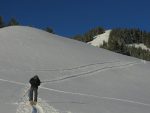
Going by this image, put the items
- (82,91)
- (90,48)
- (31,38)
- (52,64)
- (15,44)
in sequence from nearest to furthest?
(82,91) < (52,64) < (15,44) < (31,38) < (90,48)

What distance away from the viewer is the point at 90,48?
235 ft

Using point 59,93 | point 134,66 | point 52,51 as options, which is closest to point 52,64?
point 52,51

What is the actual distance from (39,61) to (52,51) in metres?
8.60

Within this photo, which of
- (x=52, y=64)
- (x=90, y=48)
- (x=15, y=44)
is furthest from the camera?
(x=90, y=48)

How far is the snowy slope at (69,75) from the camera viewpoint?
101ft

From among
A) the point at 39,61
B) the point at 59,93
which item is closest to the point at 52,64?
the point at 39,61

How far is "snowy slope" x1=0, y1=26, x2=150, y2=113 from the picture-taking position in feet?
101

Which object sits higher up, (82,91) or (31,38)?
(31,38)

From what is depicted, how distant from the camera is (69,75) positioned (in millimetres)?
46125

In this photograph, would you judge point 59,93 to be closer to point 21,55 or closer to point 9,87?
point 9,87

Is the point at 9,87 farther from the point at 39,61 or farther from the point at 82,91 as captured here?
the point at 39,61

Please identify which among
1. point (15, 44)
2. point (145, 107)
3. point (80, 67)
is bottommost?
point (145, 107)

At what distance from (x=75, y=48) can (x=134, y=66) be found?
10971mm

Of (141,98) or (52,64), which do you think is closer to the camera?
(141,98)
